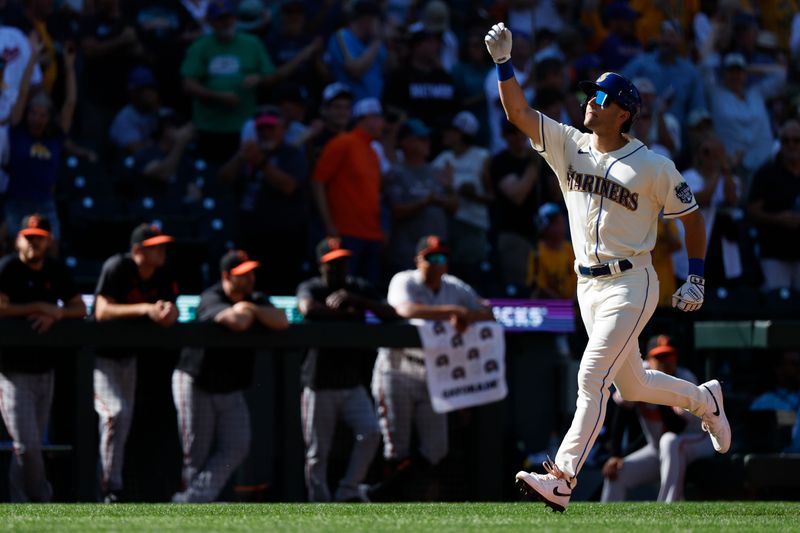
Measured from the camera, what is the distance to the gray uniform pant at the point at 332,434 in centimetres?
930

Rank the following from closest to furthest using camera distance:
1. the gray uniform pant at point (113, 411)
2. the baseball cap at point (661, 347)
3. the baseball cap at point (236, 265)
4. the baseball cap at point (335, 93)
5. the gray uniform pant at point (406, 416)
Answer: the gray uniform pant at point (113, 411) → the baseball cap at point (236, 265) → the gray uniform pant at point (406, 416) → the baseball cap at point (661, 347) → the baseball cap at point (335, 93)

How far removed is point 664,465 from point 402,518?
411 centimetres

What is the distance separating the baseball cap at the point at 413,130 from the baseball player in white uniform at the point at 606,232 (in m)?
5.59

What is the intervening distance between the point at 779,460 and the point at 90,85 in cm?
685

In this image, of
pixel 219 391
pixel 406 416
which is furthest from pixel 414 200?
pixel 219 391

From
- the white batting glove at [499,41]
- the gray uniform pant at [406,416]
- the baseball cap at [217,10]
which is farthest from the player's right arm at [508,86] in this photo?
the baseball cap at [217,10]

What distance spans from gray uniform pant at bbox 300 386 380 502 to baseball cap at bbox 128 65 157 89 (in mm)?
3926

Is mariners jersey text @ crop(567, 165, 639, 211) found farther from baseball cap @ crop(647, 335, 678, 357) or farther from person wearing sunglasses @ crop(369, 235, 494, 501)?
baseball cap @ crop(647, 335, 678, 357)

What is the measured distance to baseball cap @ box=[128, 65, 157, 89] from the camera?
12172 mm

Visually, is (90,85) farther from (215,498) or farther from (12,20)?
(215,498)

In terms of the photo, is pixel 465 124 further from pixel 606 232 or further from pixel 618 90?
pixel 606 232

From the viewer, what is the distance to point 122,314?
903 cm

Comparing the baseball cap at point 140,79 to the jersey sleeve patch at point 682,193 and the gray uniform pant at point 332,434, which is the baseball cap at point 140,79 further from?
the jersey sleeve patch at point 682,193

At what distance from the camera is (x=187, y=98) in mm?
12961
